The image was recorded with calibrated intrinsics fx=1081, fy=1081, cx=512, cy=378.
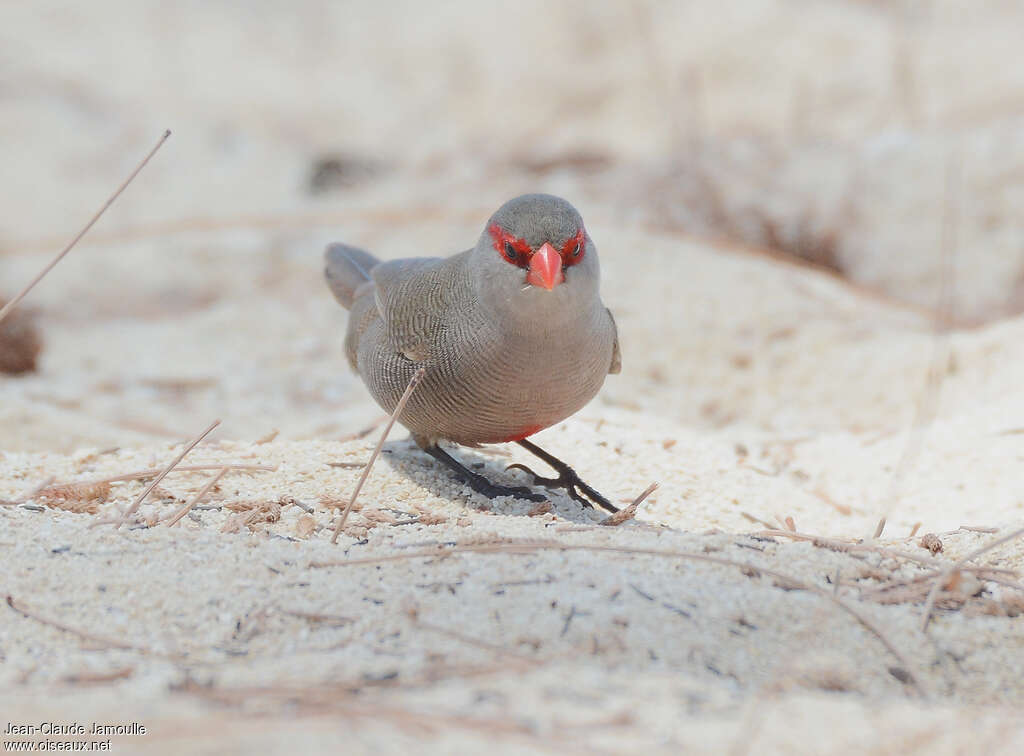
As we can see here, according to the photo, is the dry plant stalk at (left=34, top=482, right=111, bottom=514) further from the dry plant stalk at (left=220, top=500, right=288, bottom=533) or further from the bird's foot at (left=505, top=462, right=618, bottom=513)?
the bird's foot at (left=505, top=462, right=618, bottom=513)

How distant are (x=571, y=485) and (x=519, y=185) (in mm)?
4671

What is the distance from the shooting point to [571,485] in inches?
129

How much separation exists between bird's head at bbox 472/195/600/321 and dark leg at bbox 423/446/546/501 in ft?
2.14

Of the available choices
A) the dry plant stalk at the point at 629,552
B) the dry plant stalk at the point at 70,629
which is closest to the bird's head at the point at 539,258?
the dry plant stalk at the point at 629,552

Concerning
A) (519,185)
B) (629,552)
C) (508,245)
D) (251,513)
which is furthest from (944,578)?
(519,185)

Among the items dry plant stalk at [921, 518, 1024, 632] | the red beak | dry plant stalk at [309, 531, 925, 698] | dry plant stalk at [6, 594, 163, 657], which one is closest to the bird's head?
the red beak

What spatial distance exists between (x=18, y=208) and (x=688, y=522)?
6870 mm

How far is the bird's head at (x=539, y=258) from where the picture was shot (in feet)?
8.72

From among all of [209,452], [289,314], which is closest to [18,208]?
[289,314]

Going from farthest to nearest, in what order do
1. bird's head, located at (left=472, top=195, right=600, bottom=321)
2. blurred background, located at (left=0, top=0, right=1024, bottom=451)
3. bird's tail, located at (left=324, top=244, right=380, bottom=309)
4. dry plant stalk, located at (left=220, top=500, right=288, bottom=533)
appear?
blurred background, located at (left=0, top=0, right=1024, bottom=451) < bird's tail, located at (left=324, top=244, right=380, bottom=309) < bird's head, located at (left=472, top=195, right=600, bottom=321) < dry plant stalk, located at (left=220, top=500, right=288, bottom=533)

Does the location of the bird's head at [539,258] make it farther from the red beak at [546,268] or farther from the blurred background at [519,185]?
the blurred background at [519,185]

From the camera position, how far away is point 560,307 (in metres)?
2.71

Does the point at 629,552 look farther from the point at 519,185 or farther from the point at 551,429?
the point at 519,185

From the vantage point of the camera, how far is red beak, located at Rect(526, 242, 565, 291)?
8.59ft
